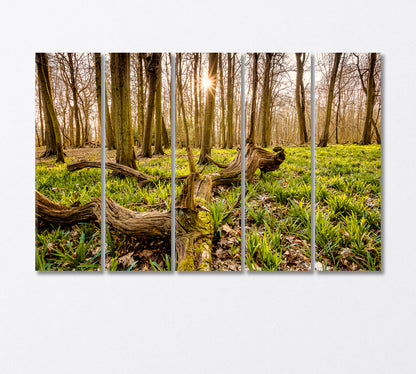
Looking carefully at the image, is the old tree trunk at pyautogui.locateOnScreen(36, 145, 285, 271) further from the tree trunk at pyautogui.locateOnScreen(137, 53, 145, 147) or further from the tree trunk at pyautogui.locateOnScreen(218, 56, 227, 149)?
the tree trunk at pyautogui.locateOnScreen(137, 53, 145, 147)

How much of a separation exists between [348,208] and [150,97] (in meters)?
2.09

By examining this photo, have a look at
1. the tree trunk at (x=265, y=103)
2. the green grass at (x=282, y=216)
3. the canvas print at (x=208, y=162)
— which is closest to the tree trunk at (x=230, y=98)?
the canvas print at (x=208, y=162)

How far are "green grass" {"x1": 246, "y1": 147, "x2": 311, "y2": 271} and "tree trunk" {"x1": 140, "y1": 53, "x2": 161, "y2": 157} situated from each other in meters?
1.05

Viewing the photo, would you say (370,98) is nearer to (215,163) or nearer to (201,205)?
(215,163)

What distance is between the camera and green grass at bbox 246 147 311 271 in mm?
2025

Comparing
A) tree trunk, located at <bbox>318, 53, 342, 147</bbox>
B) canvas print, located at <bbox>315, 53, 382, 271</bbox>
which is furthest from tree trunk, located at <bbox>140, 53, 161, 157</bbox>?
tree trunk, located at <bbox>318, 53, 342, 147</bbox>

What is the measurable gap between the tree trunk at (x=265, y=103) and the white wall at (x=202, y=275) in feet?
0.56

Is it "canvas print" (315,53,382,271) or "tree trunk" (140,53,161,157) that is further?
"tree trunk" (140,53,161,157)

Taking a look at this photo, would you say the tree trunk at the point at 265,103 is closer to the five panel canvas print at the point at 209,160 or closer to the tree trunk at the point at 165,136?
the five panel canvas print at the point at 209,160

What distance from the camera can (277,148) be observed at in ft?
7.27

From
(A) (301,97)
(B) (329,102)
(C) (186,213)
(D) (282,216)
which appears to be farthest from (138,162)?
(B) (329,102)
